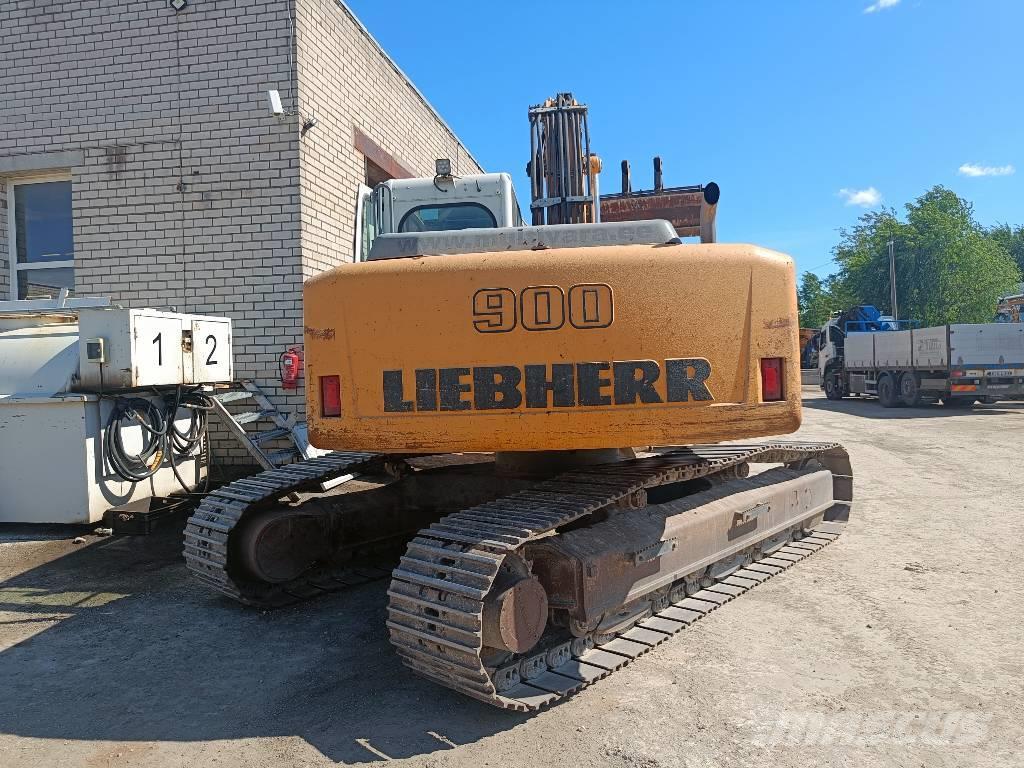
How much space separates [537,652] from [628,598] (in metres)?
0.54

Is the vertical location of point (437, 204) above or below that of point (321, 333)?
above

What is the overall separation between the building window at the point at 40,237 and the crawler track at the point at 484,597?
7848 millimetres

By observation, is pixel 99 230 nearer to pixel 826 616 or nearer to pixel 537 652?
pixel 537 652

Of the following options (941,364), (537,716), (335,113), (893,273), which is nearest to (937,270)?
(893,273)

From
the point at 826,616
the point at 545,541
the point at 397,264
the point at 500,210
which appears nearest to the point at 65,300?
the point at 500,210

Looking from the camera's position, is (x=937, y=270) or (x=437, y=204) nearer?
(x=437, y=204)

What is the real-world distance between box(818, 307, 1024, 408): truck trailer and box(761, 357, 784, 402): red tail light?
53.9 feet

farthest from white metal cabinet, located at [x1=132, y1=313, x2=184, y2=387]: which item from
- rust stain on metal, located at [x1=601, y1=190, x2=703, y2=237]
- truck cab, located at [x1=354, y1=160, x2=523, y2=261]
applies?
rust stain on metal, located at [x1=601, y1=190, x2=703, y2=237]

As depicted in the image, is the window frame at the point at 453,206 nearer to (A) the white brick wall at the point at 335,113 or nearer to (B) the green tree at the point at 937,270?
(A) the white brick wall at the point at 335,113

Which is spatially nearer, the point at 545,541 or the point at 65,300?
the point at 545,541

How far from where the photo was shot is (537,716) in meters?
3.11

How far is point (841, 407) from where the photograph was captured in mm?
20219

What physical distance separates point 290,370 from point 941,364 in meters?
15.8

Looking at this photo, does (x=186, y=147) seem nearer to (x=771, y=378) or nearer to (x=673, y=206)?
(x=673, y=206)
